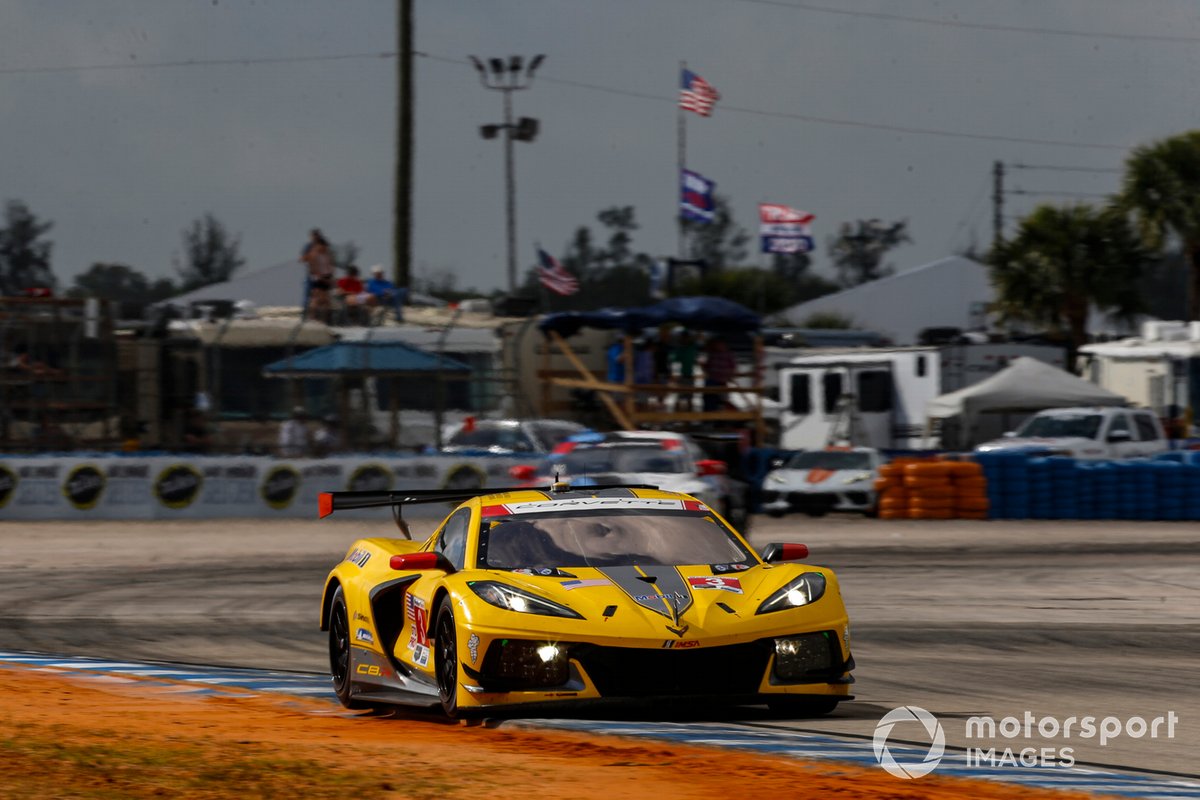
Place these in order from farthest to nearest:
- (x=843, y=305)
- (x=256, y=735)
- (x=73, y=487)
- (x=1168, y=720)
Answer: (x=843, y=305) → (x=73, y=487) → (x=1168, y=720) → (x=256, y=735)

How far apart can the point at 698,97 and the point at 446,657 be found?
46.4m

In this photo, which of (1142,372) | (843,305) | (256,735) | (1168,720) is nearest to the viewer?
(256,735)

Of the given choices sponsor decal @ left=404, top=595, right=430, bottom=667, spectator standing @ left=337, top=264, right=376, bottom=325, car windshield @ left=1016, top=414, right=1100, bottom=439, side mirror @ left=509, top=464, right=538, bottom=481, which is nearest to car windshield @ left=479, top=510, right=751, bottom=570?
sponsor decal @ left=404, top=595, right=430, bottom=667

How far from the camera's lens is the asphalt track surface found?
948 centimetres

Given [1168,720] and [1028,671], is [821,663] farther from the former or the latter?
[1028,671]

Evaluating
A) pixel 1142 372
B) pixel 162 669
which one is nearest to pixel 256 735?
pixel 162 669

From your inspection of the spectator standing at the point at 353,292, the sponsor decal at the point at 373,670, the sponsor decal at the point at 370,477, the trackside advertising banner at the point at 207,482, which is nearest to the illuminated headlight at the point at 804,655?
the sponsor decal at the point at 373,670

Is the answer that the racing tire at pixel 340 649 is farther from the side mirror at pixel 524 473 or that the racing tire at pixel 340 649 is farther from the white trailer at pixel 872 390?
the white trailer at pixel 872 390

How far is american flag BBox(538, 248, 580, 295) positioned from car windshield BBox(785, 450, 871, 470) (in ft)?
61.2

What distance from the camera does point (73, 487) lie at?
88.3 ft

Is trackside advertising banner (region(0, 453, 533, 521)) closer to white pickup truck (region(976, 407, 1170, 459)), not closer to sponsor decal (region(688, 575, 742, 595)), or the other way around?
white pickup truck (region(976, 407, 1170, 459))

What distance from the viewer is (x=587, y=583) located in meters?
8.54

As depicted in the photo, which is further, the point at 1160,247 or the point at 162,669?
the point at 1160,247

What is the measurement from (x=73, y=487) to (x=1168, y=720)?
20.8 m
